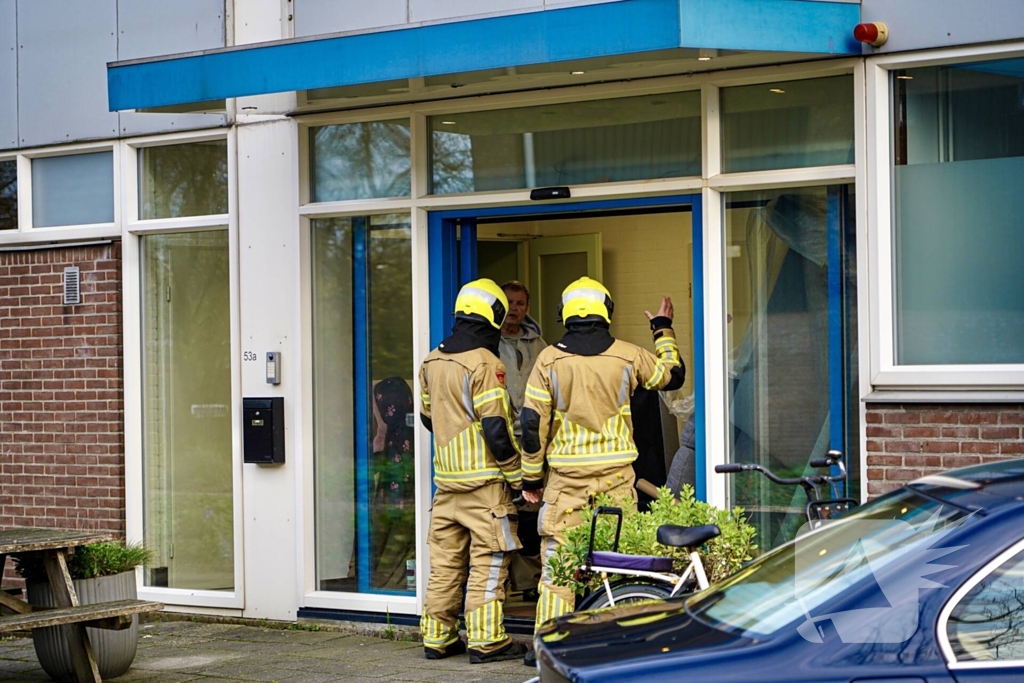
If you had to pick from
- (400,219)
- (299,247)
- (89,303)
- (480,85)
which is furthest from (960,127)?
(89,303)

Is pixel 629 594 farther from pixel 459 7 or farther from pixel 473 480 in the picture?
pixel 459 7

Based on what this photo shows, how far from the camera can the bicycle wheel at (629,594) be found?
20.2 ft

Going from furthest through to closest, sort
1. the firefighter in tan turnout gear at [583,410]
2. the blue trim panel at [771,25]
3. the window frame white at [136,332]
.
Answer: the window frame white at [136,332] → the firefighter in tan turnout gear at [583,410] → the blue trim panel at [771,25]

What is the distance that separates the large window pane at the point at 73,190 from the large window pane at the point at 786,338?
4.80m

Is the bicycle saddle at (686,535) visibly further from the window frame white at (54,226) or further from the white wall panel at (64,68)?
the white wall panel at (64,68)

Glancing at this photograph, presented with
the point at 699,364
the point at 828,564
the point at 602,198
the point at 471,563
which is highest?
the point at 602,198

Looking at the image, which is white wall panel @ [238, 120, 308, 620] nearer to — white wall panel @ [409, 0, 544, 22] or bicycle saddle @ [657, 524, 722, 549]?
white wall panel @ [409, 0, 544, 22]

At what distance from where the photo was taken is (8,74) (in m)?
10.6

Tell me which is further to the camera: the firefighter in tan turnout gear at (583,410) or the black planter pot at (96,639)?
the black planter pot at (96,639)

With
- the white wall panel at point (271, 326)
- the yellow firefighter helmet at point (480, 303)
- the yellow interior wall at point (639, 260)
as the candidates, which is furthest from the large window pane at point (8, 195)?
the yellow firefighter helmet at point (480, 303)

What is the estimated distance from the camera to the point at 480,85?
27.9ft

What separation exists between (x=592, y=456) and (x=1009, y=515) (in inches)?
164

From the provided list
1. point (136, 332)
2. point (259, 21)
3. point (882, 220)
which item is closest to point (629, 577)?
point (882, 220)

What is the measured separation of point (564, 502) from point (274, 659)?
2.11m
